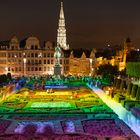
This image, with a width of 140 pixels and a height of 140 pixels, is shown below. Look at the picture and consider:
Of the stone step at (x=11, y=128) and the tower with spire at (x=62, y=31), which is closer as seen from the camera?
the stone step at (x=11, y=128)

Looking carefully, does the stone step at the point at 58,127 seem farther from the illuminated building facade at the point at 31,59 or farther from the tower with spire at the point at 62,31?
the tower with spire at the point at 62,31

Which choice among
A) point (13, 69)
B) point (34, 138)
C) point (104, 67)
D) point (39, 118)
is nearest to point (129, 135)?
point (34, 138)

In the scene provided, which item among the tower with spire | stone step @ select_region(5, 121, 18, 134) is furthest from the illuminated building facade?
stone step @ select_region(5, 121, 18, 134)

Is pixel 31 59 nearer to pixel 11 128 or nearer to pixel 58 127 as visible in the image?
pixel 11 128

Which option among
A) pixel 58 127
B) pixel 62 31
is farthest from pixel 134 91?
pixel 62 31

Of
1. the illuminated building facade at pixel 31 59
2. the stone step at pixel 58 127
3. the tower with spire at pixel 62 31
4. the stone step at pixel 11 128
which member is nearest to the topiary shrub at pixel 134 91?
the stone step at pixel 58 127

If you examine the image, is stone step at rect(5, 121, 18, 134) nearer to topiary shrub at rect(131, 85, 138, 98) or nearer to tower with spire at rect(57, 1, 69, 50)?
topiary shrub at rect(131, 85, 138, 98)

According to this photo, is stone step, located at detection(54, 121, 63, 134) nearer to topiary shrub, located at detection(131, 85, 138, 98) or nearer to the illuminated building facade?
topiary shrub, located at detection(131, 85, 138, 98)

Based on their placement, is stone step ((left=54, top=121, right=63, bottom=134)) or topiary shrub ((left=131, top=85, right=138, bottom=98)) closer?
stone step ((left=54, top=121, right=63, bottom=134))

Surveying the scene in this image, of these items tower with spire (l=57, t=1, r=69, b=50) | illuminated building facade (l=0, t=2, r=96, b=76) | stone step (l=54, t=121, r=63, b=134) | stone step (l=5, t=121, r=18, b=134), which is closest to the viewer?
stone step (l=5, t=121, r=18, b=134)

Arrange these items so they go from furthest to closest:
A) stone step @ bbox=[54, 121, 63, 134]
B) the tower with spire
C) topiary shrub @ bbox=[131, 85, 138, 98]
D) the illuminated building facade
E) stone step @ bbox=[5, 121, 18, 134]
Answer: the tower with spire → the illuminated building facade → topiary shrub @ bbox=[131, 85, 138, 98] → stone step @ bbox=[54, 121, 63, 134] → stone step @ bbox=[5, 121, 18, 134]

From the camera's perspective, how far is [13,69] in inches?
4306

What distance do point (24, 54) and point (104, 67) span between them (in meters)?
24.7

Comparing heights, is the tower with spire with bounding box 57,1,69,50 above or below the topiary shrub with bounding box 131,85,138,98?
above
